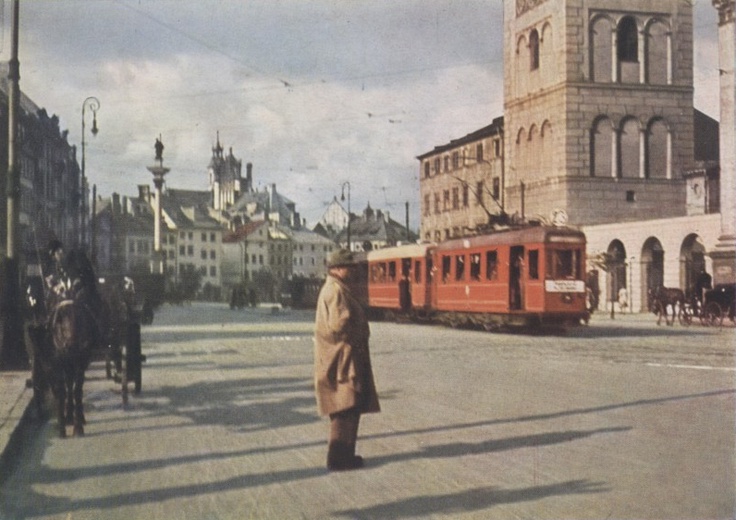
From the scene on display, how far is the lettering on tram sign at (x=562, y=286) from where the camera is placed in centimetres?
2353

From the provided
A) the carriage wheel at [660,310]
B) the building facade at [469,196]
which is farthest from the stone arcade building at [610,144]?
the carriage wheel at [660,310]

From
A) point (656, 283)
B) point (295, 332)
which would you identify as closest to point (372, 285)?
point (295, 332)

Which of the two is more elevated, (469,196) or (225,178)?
(469,196)

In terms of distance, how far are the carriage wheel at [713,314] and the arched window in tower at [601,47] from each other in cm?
1068

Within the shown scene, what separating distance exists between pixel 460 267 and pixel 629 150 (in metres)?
10.0

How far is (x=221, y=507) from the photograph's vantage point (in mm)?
6426

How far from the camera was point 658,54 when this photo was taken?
27.0 m

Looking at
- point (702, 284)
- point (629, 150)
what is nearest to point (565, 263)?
point (702, 284)

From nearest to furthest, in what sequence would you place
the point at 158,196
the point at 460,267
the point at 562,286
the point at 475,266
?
the point at 158,196 < the point at 562,286 < the point at 475,266 < the point at 460,267

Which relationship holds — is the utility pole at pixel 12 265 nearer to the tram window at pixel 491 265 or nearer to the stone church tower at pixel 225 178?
the stone church tower at pixel 225 178

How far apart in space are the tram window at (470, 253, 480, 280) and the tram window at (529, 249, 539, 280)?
7.92 feet

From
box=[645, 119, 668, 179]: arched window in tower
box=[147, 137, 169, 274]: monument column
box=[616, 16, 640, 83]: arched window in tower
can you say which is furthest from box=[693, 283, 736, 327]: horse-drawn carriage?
box=[147, 137, 169, 274]: monument column

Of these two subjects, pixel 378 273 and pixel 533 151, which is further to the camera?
pixel 533 151

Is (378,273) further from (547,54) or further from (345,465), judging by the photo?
(345,465)
